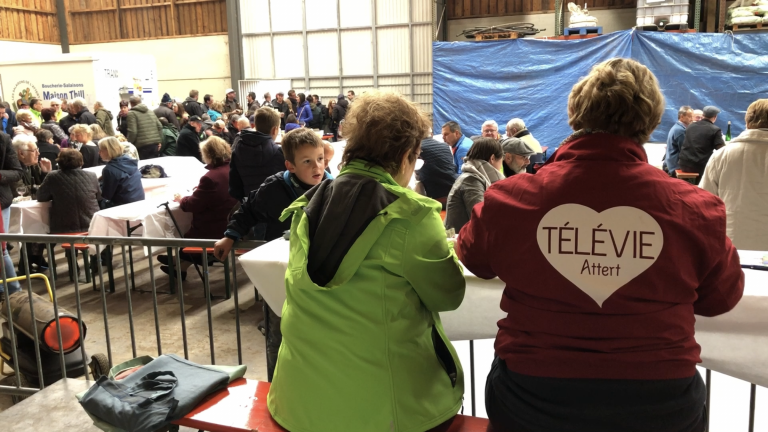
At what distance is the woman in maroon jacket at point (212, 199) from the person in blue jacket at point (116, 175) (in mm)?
1030

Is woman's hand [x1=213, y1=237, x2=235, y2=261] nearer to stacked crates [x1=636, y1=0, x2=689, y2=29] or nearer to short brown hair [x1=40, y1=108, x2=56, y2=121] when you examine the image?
short brown hair [x1=40, y1=108, x2=56, y2=121]

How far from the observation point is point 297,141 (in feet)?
10.8

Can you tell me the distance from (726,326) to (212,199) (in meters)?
4.35

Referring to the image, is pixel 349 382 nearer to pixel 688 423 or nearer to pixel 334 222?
pixel 334 222

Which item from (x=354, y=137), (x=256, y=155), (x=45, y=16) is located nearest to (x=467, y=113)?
(x=256, y=155)

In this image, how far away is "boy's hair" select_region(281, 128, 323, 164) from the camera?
3283mm

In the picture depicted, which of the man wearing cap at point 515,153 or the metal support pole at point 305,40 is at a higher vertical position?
the metal support pole at point 305,40

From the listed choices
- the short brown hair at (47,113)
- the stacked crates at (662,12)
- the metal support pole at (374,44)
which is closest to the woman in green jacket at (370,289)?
the short brown hair at (47,113)

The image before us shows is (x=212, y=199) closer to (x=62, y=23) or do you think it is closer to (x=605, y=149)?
(x=605, y=149)

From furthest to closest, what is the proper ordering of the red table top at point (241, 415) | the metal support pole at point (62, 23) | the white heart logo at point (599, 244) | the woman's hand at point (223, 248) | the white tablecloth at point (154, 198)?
the metal support pole at point (62, 23) < the white tablecloth at point (154, 198) < the woman's hand at point (223, 248) < the red table top at point (241, 415) < the white heart logo at point (599, 244)

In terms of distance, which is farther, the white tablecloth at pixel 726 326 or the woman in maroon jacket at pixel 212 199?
the woman in maroon jacket at pixel 212 199

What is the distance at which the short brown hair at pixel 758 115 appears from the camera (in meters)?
4.13

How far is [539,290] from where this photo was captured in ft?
4.88

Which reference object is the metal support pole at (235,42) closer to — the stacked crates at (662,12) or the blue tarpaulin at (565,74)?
the blue tarpaulin at (565,74)
